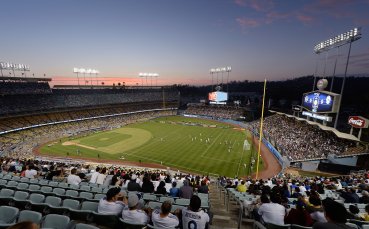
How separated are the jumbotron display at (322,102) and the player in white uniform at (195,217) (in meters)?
40.3

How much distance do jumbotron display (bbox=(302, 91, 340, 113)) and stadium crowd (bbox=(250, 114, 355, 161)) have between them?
4682mm

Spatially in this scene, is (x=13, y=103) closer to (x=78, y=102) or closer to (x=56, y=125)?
(x=56, y=125)

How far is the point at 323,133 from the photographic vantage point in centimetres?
4169

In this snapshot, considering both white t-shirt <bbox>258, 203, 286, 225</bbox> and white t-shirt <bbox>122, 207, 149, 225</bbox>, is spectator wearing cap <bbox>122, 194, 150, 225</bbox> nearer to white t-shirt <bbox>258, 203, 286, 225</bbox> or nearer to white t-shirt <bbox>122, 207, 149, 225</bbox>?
white t-shirt <bbox>122, 207, 149, 225</bbox>

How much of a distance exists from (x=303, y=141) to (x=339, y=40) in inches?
733

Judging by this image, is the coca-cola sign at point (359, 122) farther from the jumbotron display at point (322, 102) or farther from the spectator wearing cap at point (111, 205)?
the spectator wearing cap at point (111, 205)

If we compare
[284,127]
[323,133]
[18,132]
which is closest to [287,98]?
[284,127]

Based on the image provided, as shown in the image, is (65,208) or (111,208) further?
(65,208)

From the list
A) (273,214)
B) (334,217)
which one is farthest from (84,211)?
(334,217)

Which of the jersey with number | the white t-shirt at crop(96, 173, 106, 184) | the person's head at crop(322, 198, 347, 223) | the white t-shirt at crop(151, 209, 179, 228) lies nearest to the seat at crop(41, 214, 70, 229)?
the white t-shirt at crop(151, 209, 179, 228)

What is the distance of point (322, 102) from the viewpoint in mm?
39750

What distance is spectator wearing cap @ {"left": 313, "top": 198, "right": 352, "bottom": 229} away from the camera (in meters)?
3.75

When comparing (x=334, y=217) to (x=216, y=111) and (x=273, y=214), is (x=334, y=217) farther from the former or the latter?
(x=216, y=111)

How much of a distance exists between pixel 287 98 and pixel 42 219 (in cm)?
13172
